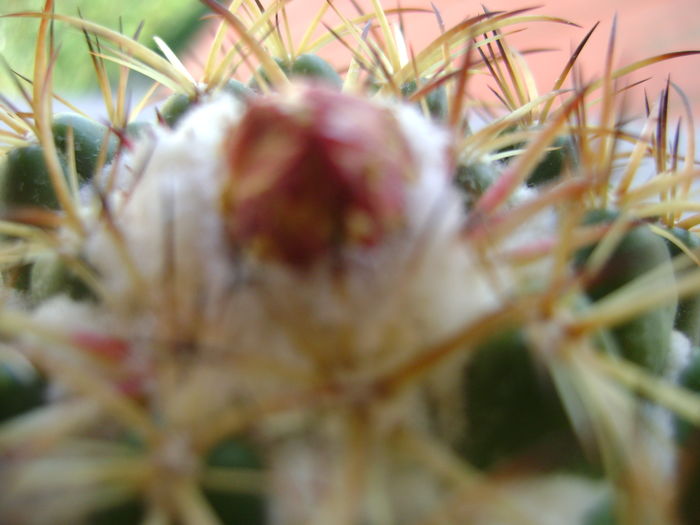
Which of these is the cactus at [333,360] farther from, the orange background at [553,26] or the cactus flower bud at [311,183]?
the orange background at [553,26]

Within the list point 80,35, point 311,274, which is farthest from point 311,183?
point 80,35

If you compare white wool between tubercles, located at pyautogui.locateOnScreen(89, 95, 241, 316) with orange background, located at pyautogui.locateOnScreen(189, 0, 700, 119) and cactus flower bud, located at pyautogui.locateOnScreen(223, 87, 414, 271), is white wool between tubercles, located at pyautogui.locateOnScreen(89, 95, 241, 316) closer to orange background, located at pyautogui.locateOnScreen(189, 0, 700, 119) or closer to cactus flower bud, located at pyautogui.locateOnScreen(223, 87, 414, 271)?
cactus flower bud, located at pyautogui.locateOnScreen(223, 87, 414, 271)

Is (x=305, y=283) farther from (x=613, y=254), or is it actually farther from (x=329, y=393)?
(x=613, y=254)

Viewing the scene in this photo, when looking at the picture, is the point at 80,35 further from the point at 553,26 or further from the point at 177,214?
the point at 177,214

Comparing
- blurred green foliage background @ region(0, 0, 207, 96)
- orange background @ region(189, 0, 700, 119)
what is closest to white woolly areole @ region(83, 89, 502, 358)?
orange background @ region(189, 0, 700, 119)

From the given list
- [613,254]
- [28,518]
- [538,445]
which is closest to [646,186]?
[613,254]

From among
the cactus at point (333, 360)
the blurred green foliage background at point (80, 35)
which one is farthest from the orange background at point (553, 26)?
the cactus at point (333, 360)
